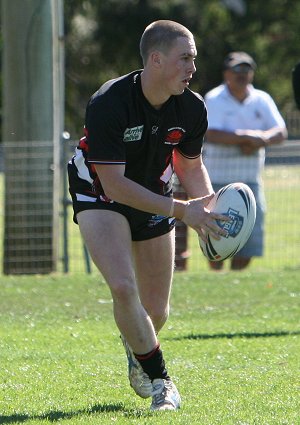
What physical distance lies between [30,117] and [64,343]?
4.73m

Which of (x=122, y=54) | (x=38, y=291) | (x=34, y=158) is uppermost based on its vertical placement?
(x=122, y=54)

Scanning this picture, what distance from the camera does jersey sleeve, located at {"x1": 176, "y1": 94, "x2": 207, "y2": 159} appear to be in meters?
5.76

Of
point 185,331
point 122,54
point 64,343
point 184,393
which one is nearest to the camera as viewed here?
point 184,393

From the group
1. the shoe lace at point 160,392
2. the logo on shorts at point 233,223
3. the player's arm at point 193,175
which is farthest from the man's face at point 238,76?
the shoe lace at point 160,392

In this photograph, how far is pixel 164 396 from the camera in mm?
5438

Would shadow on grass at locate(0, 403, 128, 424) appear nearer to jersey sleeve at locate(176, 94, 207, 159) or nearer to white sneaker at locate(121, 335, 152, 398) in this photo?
white sneaker at locate(121, 335, 152, 398)

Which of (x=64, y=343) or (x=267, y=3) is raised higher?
(x=267, y=3)

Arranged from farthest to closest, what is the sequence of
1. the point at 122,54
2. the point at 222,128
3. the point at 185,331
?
1. the point at 122,54
2. the point at 222,128
3. the point at 185,331

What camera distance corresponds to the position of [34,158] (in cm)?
1155

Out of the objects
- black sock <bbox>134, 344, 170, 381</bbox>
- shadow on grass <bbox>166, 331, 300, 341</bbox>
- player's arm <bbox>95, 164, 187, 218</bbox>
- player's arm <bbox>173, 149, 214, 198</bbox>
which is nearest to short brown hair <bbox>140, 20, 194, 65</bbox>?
player's arm <bbox>95, 164, 187, 218</bbox>

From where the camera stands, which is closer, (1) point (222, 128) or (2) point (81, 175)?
(2) point (81, 175)

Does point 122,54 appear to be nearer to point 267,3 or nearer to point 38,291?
point 267,3

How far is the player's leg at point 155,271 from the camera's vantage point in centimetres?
580

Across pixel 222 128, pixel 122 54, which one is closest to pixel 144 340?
pixel 222 128
